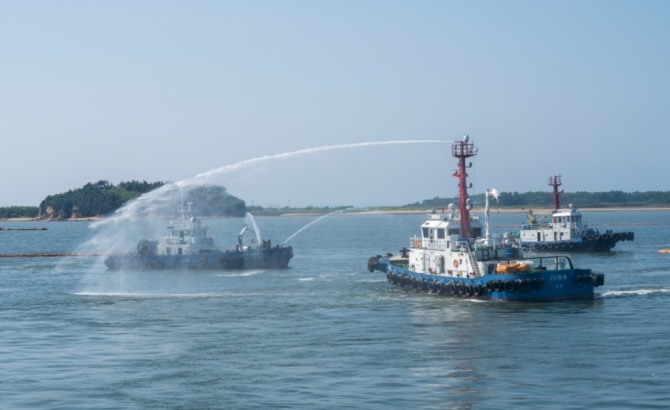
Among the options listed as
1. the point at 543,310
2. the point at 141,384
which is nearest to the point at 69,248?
the point at 543,310

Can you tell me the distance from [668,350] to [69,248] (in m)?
129

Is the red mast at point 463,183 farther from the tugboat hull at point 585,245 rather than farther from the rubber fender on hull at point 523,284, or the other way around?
the tugboat hull at point 585,245

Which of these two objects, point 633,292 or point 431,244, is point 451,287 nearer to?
point 431,244

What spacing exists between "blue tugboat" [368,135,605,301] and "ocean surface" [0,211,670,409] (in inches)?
39.9

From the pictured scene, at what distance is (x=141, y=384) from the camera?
124ft

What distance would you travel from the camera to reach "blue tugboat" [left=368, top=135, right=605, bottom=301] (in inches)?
2330

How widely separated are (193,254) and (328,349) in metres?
51.3

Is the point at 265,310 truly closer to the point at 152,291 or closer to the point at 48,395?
the point at 152,291

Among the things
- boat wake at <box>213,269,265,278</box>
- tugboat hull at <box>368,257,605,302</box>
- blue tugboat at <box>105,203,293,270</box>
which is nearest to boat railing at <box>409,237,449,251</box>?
tugboat hull at <box>368,257,605,302</box>

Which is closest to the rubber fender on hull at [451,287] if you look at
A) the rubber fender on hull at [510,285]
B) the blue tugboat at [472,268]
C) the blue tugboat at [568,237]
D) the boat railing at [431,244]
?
the blue tugboat at [472,268]

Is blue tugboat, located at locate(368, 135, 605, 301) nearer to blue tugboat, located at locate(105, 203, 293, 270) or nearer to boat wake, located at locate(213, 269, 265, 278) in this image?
boat wake, located at locate(213, 269, 265, 278)

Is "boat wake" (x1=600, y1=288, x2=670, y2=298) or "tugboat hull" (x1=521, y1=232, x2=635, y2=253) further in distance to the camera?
"tugboat hull" (x1=521, y1=232, x2=635, y2=253)

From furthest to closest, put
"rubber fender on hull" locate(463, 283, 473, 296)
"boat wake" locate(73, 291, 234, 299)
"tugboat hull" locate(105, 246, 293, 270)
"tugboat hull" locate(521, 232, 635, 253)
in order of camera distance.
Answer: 1. "tugboat hull" locate(521, 232, 635, 253)
2. "tugboat hull" locate(105, 246, 293, 270)
3. "boat wake" locate(73, 291, 234, 299)
4. "rubber fender on hull" locate(463, 283, 473, 296)

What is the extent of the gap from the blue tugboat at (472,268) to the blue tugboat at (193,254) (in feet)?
81.3
